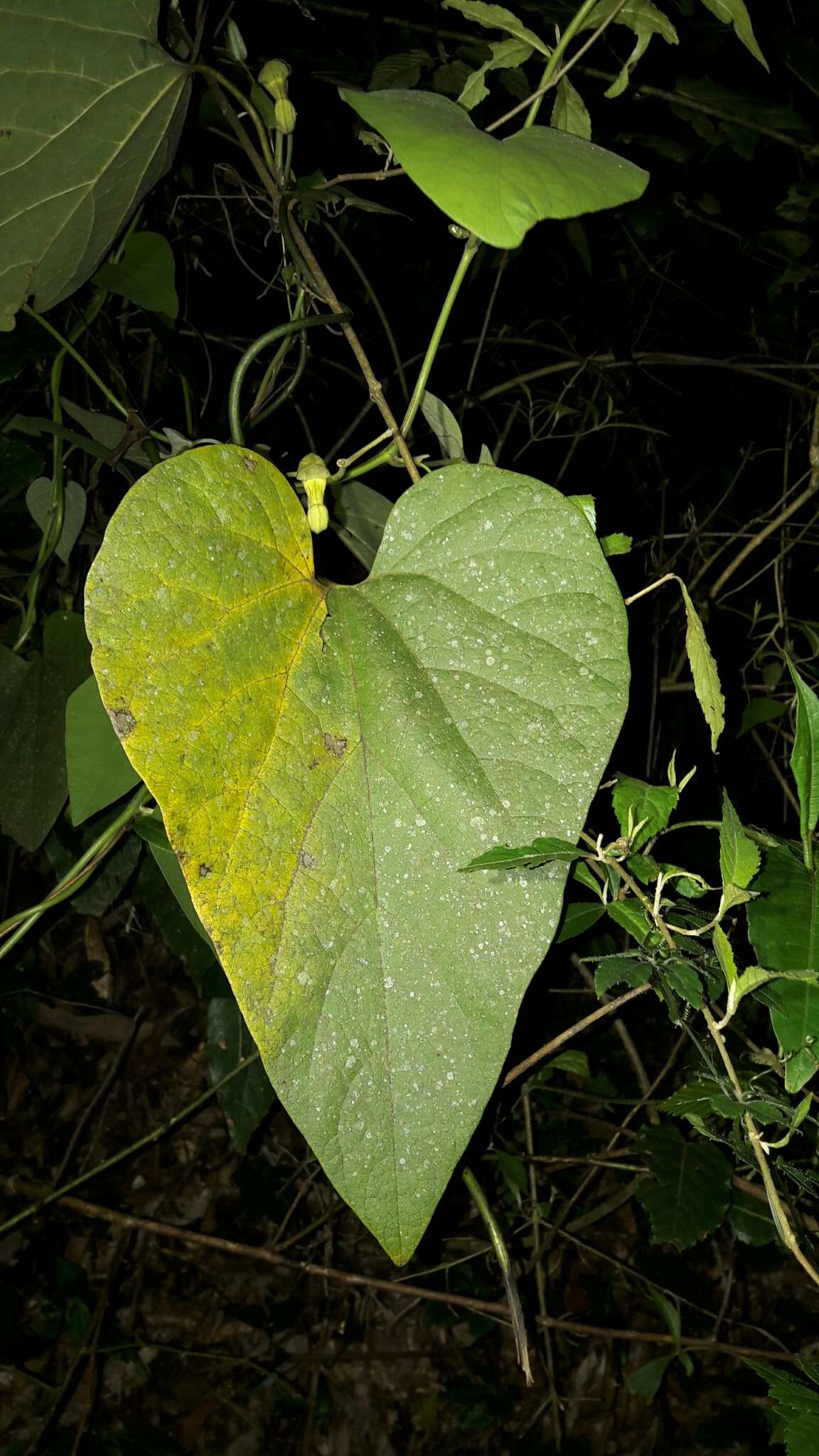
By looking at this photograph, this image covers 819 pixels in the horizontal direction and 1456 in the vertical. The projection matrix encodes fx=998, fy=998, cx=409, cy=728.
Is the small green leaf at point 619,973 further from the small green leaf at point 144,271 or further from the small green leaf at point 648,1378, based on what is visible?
the small green leaf at point 648,1378

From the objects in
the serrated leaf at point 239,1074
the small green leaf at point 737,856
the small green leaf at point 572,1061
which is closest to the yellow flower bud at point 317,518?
the small green leaf at point 737,856

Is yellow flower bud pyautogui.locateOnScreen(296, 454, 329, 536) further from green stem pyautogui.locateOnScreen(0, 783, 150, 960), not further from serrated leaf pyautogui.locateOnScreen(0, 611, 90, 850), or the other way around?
serrated leaf pyautogui.locateOnScreen(0, 611, 90, 850)

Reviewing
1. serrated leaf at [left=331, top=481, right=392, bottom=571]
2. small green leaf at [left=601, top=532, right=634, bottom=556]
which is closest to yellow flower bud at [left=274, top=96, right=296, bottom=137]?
serrated leaf at [left=331, top=481, right=392, bottom=571]

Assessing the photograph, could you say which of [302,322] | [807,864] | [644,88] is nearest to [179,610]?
[302,322]

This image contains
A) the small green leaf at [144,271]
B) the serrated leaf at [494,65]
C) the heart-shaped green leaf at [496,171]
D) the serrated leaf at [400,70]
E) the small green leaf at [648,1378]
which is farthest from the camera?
the small green leaf at [648,1378]

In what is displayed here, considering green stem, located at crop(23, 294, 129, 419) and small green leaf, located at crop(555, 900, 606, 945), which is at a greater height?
green stem, located at crop(23, 294, 129, 419)

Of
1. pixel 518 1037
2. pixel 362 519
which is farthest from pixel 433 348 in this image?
pixel 518 1037
